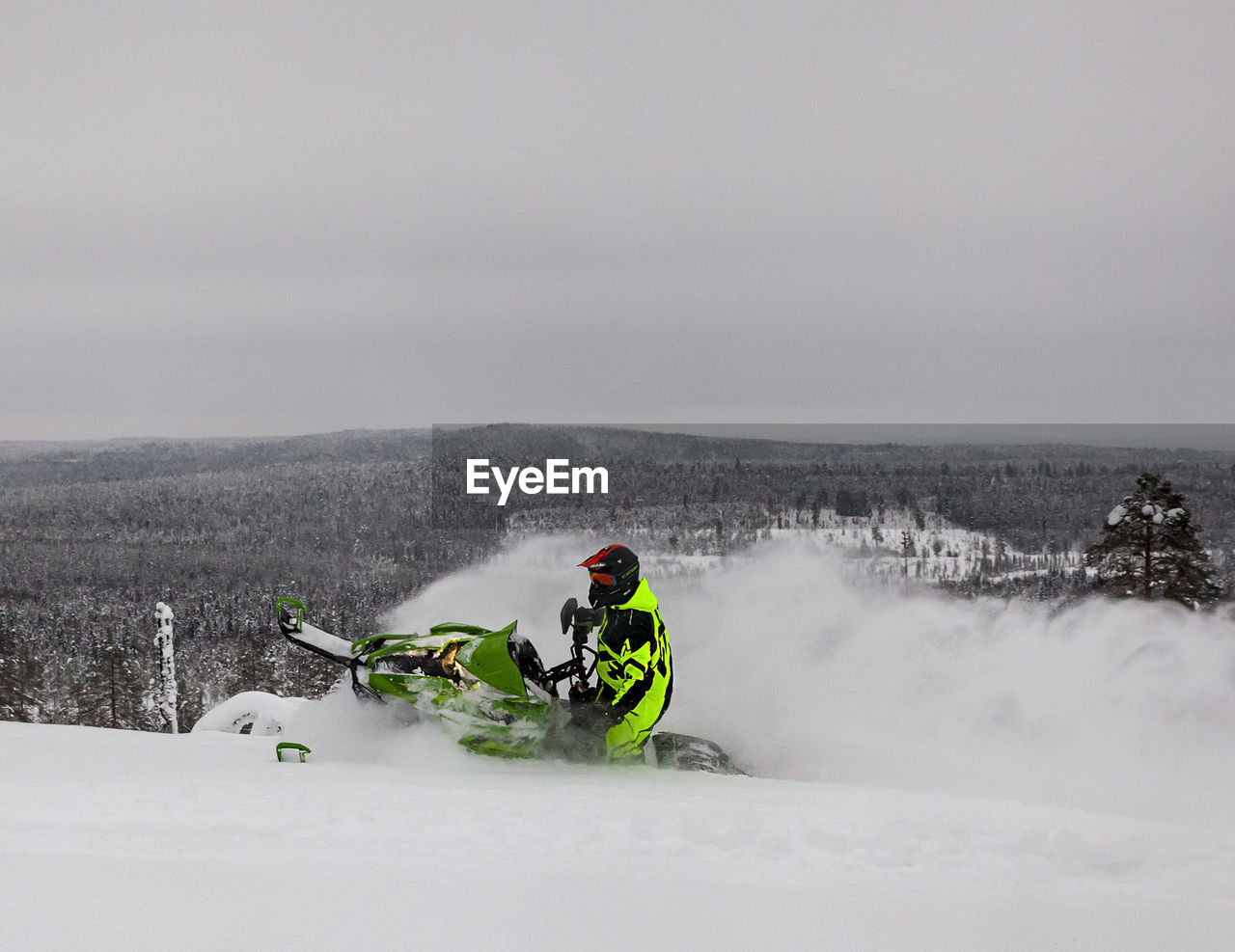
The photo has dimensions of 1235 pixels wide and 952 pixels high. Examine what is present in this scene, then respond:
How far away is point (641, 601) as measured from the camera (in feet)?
25.5

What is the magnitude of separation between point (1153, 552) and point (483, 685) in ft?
70.3

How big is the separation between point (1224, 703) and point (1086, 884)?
28.0 feet

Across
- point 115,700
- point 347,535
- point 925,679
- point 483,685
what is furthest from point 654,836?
point 347,535

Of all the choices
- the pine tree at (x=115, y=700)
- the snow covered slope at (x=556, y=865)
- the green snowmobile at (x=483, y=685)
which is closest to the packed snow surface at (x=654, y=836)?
the snow covered slope at (x=556, y=865)

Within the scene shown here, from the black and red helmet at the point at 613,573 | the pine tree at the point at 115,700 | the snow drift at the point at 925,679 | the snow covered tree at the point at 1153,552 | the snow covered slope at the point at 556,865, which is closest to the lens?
the snow covered slope at the point at 556,865

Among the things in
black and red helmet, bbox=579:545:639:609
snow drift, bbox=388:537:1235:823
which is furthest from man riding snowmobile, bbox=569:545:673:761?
snow drift, bbox=388:537:1235:823

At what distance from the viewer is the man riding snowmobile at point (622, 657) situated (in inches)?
300

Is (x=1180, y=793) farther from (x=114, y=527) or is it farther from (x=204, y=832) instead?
(x=114, y=527)

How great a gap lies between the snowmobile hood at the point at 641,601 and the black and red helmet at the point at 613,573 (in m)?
0.03

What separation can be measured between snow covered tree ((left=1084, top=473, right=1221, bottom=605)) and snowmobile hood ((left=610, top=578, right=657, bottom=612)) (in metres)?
19.6

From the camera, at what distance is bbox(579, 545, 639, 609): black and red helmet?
25.2 feet

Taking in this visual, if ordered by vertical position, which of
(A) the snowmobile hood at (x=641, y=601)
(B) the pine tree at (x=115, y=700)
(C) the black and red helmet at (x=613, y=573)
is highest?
(C) the black and red helmet at (x=613, y=573)

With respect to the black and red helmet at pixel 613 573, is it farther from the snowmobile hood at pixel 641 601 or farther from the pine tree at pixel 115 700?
the pine tree at pixel 115 700

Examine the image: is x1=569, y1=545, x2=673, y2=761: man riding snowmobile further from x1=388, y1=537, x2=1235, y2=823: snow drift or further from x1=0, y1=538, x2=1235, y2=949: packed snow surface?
x1=388, y1=537, x2=1235, y2=823: snow drift
